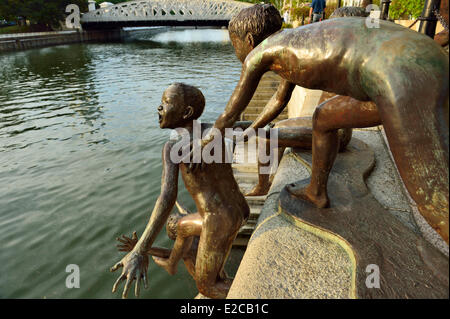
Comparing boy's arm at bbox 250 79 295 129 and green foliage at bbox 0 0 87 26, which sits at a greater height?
green foliage at bbox 0 0 87 26

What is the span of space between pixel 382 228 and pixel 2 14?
158ft

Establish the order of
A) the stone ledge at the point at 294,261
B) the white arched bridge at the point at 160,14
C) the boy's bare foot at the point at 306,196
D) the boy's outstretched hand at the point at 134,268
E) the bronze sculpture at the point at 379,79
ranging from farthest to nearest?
the white arched bridge at the point at 160,14
the boy's bare foot at the point at 306,196
the boy's outstretched hand at the point at 134,268
the stone ledge at the point at 294,261
the bronze sculpture at the point at 379,79

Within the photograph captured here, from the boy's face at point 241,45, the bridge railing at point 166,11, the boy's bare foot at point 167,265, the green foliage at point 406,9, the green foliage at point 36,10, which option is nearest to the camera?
the boy's face at point 241,45

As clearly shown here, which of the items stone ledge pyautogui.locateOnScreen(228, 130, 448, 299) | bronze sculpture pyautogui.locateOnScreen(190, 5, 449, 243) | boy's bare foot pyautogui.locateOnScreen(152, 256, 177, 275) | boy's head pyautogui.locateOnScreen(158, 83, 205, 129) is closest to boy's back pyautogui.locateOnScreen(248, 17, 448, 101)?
bronze sculpture pyautogui.locateOnScreen(190, 5, 449, 243)

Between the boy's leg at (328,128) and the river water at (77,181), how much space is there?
9.38 ft

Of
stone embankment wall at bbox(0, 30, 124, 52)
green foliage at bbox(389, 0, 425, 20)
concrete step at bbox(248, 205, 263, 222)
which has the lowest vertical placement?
concrete step at bbox(248, 205, 263, 222)

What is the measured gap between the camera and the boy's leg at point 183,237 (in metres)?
2.63

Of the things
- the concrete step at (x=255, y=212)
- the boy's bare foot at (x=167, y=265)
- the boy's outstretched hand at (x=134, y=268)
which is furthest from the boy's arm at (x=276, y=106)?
the concrete step at (x=255, y=212)

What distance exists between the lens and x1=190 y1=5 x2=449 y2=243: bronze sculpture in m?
1.46

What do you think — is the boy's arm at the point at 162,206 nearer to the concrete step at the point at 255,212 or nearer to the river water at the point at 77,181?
the river water at the point at 77,181

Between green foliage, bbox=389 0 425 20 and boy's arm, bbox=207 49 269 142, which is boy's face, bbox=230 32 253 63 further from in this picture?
green foliage, bbox=389 0 425 20

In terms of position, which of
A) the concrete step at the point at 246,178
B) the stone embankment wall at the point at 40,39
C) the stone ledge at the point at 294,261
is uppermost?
the stone embankment wall at the point at 40,39

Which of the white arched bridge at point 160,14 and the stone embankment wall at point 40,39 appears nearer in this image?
the stone embankment wall at point 40,39

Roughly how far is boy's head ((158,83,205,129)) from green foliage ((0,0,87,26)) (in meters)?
46.0
